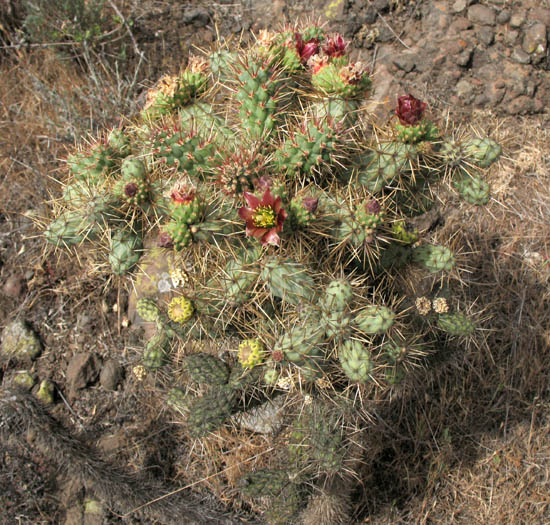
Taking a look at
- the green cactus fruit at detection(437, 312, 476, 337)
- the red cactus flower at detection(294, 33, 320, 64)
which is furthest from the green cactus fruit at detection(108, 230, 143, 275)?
the green cactus fruit at detection(437, 312, 476, 337)

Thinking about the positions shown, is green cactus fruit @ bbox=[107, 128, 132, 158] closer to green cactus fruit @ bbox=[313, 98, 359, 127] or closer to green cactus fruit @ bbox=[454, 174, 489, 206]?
green cactus fruit @ bbox=[313, 98, 359, 127]

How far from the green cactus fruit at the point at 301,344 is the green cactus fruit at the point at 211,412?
1.62 feet

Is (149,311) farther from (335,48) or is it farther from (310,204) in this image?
(335,48)

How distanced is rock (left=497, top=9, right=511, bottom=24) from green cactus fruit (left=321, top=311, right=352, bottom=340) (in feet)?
9.90

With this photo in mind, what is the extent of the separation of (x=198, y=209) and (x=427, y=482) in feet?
6.72

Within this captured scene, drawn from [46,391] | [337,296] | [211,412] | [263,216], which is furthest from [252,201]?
[46,391]

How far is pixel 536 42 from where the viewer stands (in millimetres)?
3627

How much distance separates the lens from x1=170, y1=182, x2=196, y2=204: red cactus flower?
1833 millimetres

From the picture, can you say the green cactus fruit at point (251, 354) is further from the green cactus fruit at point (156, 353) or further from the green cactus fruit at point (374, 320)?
the green cactus fruit at point (156, 353)

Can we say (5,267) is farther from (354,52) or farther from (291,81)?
(354,52)

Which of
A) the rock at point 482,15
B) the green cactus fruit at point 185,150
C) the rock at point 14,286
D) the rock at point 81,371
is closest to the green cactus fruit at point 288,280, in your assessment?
the green cactus fruit at point 185,150

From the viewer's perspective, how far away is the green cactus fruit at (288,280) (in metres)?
1.94

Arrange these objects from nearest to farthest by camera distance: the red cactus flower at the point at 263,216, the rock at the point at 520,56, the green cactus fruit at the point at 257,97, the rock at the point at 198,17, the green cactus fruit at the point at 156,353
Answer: the red cactus flower at the point at 263,216, the green cactus fruit at the point at 257,97, the green cactus fruit at the point at 156,353, the rock at the point at 520,56, the rock at the point at 198,17

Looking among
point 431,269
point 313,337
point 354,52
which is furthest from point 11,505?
point 354,52
